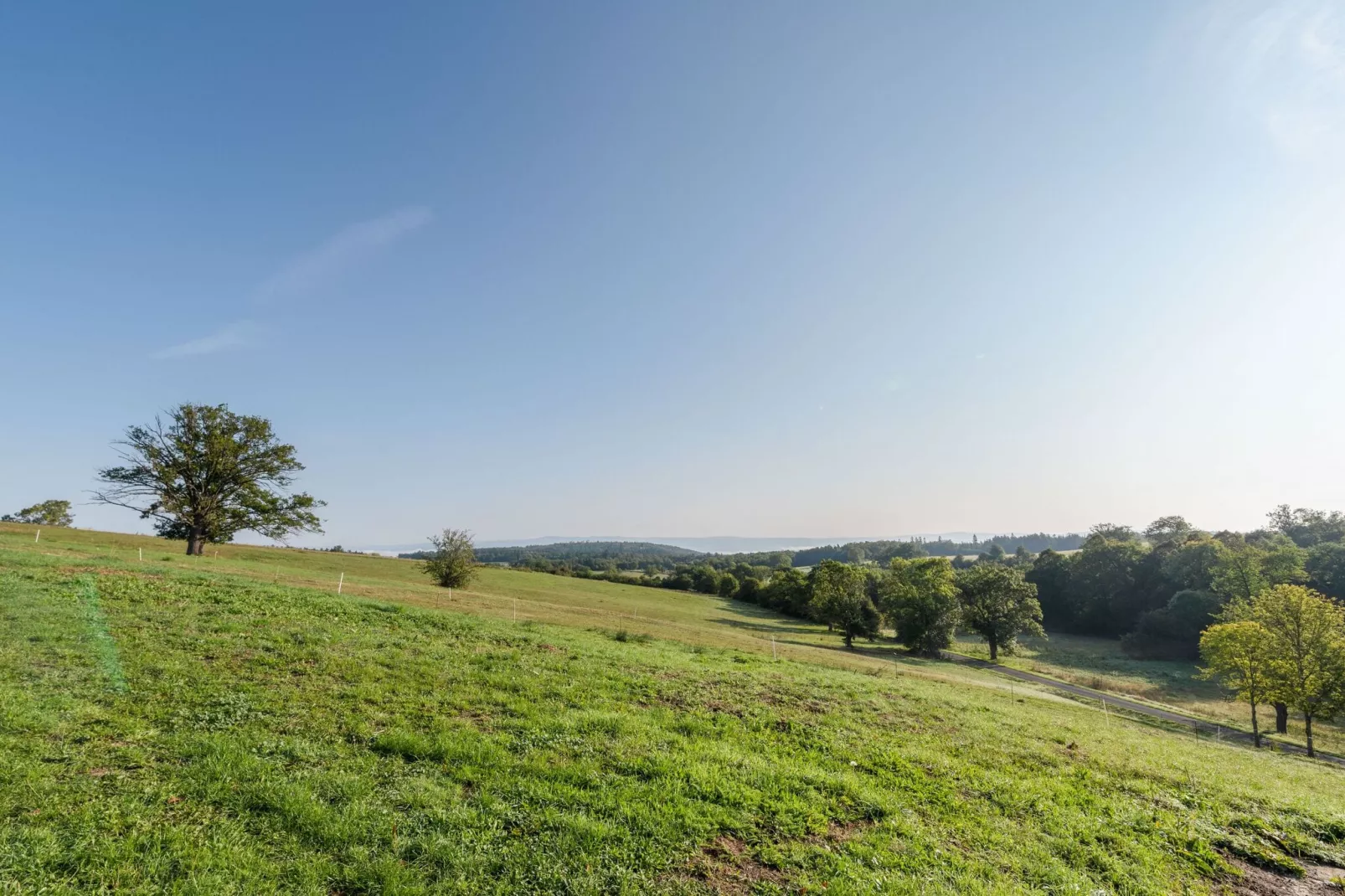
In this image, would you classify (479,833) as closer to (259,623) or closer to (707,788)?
(707,788)

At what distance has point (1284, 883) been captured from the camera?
998cm

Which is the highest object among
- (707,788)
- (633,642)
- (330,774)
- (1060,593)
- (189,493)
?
(189,493)

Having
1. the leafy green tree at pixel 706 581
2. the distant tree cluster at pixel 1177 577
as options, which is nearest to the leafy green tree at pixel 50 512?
the leafy green tree at pixel 706 581

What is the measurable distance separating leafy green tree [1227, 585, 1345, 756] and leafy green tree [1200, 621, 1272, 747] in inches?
13.6

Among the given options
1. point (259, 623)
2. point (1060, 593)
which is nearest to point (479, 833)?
point (259, 623)

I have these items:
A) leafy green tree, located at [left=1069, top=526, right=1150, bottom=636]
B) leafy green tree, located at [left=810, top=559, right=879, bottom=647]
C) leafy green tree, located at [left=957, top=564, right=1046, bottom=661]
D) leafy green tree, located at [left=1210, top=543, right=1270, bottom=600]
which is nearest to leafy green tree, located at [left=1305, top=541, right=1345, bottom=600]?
leafy green tree, located at [left=1210, top=543, right=1270, bottom=600]

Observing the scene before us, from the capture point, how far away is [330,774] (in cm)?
873

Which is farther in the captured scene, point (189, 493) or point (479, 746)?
point (189, 493)

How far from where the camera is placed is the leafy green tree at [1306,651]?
35.8 m

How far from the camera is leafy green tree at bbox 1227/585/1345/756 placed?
35.8 meters

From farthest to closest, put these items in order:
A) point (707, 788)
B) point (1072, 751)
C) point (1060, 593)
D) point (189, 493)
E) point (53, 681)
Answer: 1. point (1060, 593)
2. point (189, 493)
3. point (1072, 751)
4. point (53, 681)
5. point (707, 788)

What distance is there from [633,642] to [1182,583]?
121682 mm

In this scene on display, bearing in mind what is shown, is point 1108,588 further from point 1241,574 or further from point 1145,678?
point 1145,678

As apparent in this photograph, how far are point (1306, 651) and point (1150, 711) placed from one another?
36.8 feet
